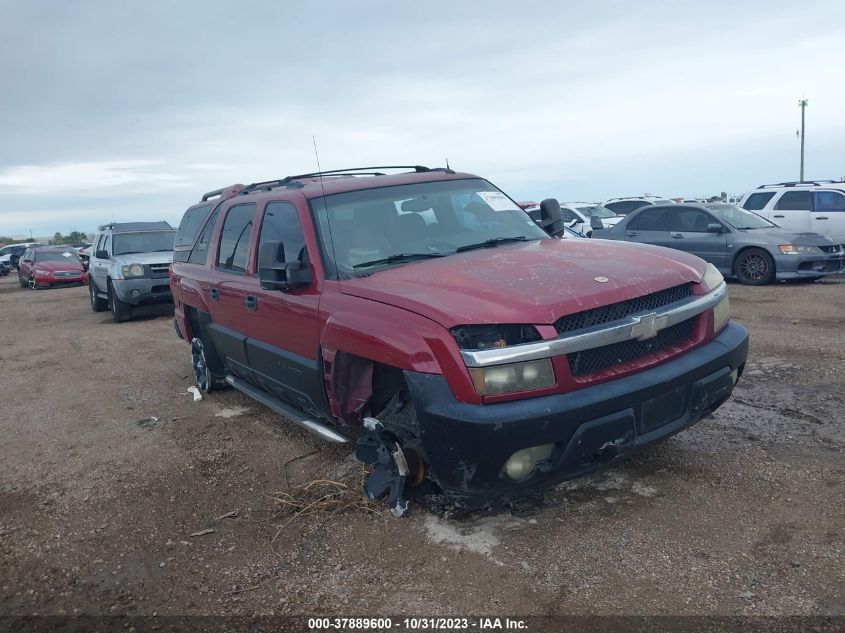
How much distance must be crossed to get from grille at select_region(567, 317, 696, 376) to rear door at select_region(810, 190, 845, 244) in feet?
41.6

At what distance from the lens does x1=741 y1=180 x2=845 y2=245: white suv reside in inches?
565

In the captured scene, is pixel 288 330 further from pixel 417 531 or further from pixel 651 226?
pixel 651 226

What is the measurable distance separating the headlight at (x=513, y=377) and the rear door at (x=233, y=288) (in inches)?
92.0

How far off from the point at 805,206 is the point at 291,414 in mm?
13751

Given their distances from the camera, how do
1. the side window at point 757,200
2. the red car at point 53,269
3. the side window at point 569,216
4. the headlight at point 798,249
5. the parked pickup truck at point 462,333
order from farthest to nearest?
1. the red car at point 53,269
2. the side window at point 569,216
3. the side window at point 757,200
4. the headlight at point 798,249
5. the parked pickup truck at point 462,333

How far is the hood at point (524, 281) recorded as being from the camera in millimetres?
3188

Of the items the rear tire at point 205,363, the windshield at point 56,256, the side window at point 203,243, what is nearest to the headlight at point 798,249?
the rear tire at point 205,363

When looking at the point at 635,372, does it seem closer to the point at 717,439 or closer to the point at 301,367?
the point at 717,439

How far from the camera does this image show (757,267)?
11.9 m

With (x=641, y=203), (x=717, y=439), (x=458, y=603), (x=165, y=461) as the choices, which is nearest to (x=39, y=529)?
(x=165, y=461)

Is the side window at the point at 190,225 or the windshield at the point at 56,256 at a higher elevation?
the side window at the point at 190,225

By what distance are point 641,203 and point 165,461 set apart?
66.6 feet

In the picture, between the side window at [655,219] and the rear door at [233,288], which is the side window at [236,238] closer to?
the rear door at [233,288]

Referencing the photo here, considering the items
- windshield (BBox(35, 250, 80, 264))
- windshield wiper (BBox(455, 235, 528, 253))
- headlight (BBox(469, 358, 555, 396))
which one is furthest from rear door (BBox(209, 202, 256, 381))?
windshield (BBox(35, 250, 80, 264))
